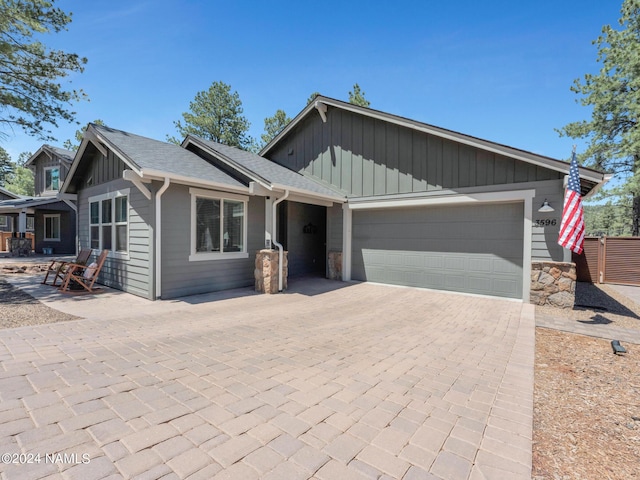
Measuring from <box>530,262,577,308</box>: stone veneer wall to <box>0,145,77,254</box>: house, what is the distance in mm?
19101

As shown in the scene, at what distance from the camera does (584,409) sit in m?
2.76

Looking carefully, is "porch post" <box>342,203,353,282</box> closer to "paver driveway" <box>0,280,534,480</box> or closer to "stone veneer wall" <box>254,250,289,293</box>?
"stone veneer wall" <box>254,250,289,293</box>

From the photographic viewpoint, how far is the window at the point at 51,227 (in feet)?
59.4

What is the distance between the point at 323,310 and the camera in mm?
6242

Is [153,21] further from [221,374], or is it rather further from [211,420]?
[211,420]

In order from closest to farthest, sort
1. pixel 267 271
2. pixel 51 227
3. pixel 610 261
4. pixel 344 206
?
pixel 267 271 → pixel 344 206 → pixel 610 261 → pixel 51 227

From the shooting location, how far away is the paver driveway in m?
1.91

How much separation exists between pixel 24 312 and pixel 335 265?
7465mm

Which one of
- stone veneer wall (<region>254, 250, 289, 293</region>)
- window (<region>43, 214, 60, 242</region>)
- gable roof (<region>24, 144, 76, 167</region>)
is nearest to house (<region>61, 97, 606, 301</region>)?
stone veneer wall (<region>254, 250, 289, 293</region>)

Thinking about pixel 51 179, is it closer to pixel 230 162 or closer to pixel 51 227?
pixel 51 227

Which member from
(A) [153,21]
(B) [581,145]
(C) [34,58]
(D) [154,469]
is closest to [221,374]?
(D) [154,469]

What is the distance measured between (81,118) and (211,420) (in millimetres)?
16277

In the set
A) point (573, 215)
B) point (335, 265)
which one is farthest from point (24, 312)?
point (573, 215)

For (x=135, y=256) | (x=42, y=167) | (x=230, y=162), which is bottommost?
(x=135, y=256)
